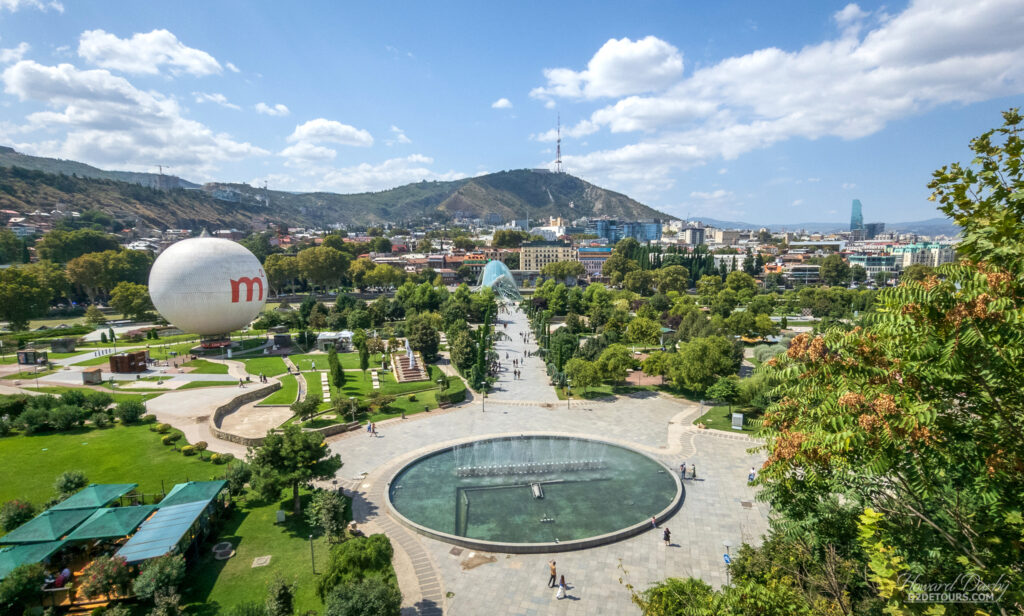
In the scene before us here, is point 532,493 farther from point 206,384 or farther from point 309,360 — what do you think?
point 309,360

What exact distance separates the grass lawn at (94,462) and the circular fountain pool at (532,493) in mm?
10198

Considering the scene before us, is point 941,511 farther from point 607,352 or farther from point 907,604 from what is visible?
point 607,352

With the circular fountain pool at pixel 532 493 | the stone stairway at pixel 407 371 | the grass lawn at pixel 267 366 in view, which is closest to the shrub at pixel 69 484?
the circular fountain pool at pixel 532 493

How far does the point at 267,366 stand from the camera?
136 feet

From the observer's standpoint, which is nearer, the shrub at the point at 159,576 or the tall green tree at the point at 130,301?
the shrub at the point at 159,576

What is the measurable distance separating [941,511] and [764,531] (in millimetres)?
12211

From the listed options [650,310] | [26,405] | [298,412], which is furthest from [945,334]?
[650,310]

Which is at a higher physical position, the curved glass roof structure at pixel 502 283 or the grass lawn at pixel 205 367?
the curved glass roof structure at pixel 502 283

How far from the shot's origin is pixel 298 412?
1093 inches

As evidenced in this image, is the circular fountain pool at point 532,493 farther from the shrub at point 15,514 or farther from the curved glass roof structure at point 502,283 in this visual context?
the curved glass roof structure at point 502,283

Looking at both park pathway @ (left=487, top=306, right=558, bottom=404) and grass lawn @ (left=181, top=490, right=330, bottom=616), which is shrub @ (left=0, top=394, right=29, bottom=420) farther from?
park pathway @ (left=487, top=306, right=558, bottom=404)

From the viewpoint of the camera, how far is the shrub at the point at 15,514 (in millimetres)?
16688

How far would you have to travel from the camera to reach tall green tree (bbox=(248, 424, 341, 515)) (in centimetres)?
1833

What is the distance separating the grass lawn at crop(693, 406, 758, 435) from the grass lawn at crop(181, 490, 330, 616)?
73.9 feet
